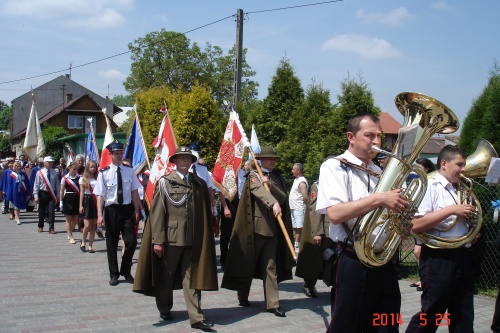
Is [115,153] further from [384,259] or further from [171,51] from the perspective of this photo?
[171,51]

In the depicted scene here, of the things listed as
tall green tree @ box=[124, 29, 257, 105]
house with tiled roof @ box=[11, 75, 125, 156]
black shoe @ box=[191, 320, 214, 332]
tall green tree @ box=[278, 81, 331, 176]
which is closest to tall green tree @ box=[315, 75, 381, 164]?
tall green tree @ box=[278, 81, 331, 176]

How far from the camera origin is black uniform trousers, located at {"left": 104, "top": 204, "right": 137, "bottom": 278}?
8523mm

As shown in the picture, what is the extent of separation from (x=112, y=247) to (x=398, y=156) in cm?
611

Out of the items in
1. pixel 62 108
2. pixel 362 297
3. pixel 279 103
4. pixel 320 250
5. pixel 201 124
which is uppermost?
pixel 62 108

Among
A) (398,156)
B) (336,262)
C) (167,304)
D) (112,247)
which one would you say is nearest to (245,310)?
(167,304)

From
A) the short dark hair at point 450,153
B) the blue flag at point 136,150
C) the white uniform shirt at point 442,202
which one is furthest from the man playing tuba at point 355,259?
the blue flag at point 136,150

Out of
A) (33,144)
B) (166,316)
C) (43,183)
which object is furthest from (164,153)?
(33,144)

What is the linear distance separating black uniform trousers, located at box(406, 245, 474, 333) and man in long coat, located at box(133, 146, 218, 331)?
2572 mm

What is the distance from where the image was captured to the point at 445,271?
176 inches

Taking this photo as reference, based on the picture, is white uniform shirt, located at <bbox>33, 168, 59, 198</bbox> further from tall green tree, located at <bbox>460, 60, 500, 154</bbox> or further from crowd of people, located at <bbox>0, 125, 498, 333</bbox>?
tall green tree, located at <bbox>460, 60, 500, 154</bbox>

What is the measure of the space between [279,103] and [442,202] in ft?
45.5

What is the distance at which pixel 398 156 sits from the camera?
3.44m

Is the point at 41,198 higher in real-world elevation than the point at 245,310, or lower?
higher

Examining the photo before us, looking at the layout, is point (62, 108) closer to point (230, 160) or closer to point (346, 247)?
point (230, 160)
